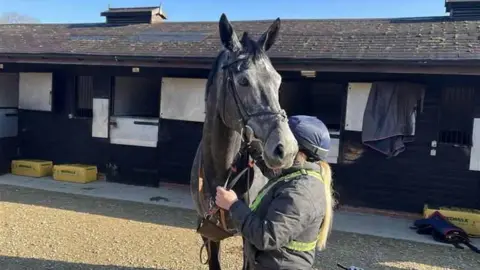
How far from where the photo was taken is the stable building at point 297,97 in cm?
633

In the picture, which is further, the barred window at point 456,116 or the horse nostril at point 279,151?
the barred window at point 456,116

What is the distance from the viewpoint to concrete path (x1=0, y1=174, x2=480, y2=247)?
18.8 feet

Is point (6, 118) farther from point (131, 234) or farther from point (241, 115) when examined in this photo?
point (241, 115)

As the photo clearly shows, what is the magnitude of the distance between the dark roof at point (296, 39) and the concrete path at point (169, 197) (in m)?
2.42

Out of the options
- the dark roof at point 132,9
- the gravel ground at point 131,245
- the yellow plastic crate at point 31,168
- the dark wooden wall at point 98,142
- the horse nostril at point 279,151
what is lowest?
the gravel ground at point 131,245

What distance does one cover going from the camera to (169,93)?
7875mm

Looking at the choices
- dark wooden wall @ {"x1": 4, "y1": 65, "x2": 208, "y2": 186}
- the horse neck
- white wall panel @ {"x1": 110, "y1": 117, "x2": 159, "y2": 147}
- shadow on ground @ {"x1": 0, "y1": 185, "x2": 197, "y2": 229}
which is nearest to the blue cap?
the horse neck

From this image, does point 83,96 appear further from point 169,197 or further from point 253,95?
point 253,95

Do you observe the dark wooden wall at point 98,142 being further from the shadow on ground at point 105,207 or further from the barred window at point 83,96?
the shadow on ground at point 105,207

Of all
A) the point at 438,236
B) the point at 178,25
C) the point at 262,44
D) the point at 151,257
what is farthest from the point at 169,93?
the point at 262,44

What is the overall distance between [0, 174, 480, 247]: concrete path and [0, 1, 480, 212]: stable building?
37cm

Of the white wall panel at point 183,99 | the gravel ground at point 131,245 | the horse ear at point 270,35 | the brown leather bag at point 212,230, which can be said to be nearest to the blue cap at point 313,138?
the horse ear at point 270,35

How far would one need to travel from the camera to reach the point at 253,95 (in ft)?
A: 7.26

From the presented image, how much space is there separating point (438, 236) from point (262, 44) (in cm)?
430
